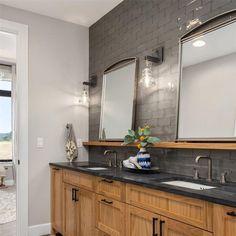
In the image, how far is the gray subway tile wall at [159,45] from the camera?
221 centimetres

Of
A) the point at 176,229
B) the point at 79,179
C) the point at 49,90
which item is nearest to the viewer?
the point at 176,229

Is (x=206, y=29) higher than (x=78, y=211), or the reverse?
(x=206, y=29)

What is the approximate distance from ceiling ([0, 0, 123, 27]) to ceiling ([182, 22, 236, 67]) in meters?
1.41

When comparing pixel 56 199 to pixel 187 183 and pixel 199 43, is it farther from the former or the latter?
pixel 199 43

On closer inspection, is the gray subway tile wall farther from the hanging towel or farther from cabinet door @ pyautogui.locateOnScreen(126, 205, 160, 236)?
cabinet door @ pyautogui.locateOnScreen(126, 205, 160, 236)

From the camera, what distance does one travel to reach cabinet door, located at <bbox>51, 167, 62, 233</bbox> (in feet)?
10.8

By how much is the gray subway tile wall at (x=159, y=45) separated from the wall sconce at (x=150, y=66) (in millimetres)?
52

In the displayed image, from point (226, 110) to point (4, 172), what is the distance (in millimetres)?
6030

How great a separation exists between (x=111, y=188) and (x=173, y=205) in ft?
2.41

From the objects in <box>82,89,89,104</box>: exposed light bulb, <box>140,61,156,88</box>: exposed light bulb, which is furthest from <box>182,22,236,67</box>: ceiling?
<box>82,89,89,104</box>: exposed light bulb

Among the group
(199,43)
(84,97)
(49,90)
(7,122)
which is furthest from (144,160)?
(7,122)

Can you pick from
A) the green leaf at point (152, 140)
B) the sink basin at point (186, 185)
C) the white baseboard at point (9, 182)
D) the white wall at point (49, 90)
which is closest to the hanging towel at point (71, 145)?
the white wall at point (49, 90)

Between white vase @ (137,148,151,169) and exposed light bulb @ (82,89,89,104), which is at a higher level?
exposed light bulb @ (82,89,89,104)

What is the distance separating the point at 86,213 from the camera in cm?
271
